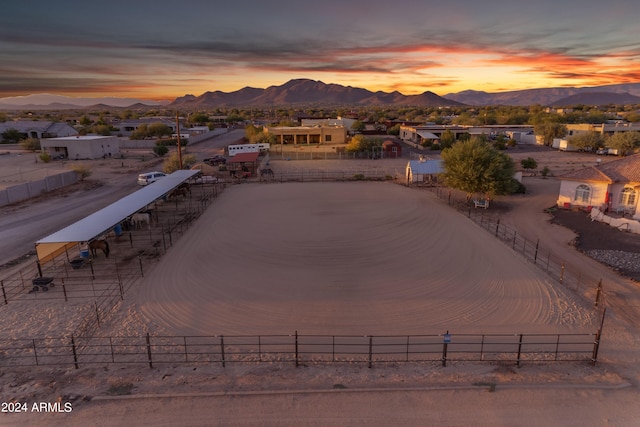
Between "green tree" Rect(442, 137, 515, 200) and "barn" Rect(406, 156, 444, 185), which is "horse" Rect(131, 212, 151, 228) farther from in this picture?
"barn" Rect(406, 156, 444, 185)

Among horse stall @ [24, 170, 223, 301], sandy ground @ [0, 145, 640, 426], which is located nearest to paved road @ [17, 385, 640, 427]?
sandy ground @ [0, 145, 640, 426]

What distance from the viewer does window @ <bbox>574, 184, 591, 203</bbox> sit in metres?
28.4

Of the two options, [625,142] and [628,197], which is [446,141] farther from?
[628,197]

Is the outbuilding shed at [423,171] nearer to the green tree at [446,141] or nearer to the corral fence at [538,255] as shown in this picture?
the corral fence at [538,255]

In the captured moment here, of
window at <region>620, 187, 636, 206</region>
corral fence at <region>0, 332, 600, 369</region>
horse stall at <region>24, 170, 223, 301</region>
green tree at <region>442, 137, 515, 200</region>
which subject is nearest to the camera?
corral fence at <region>0, 332, 600, 369</region>

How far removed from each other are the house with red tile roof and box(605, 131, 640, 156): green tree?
32.1m

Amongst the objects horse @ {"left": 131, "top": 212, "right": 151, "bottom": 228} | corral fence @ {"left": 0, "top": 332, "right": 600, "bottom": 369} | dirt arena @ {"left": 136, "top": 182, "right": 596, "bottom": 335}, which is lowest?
corral fence @ {"left": 0, "top": 332, "right": 600, "bottom": 369}

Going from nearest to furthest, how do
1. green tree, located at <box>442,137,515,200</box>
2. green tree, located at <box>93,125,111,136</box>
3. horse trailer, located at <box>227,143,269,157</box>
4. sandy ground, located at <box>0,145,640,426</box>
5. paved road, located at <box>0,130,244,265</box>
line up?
1. sandy ground, located at <box>0,145,640,426</box>
2. paved road, located at <box>0,130,244,265</box>
3. green tree, located at <box>442,137,515,200</box>
4. horse trailer, located at <box>227,143,269,157</box>
5. green tree, located at <box>93,125,111,136</box>

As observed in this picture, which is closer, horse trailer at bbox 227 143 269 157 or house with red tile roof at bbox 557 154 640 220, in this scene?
house with red tile roof at bbox 557 154 640 220

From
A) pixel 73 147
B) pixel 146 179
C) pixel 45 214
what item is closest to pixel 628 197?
pixel 146 179

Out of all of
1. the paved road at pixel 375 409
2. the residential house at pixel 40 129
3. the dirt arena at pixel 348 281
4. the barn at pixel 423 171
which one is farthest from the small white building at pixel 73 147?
the paved road at pixel 375 409

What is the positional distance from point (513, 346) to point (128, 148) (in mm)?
70159

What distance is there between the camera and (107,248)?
20.4m

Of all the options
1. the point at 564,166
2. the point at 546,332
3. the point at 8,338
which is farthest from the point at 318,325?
the point at 564,166
